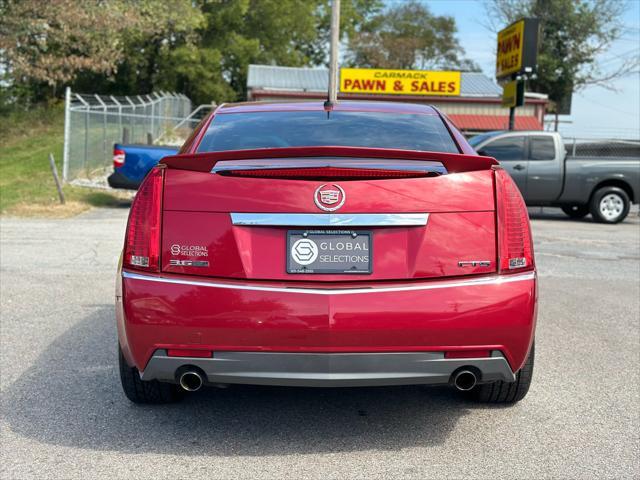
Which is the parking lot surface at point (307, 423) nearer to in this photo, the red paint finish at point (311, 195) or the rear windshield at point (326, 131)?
the red paint finish at point (311, 195)

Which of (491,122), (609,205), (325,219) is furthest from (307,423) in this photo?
(491,122)

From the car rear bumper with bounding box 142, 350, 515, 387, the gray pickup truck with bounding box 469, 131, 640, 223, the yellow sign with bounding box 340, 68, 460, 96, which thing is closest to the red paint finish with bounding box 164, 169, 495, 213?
the car rear bumper with bounding box 142, 350, 515, 387

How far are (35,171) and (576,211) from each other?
1372cm

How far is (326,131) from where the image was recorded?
4422mm

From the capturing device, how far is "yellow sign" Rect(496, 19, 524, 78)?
866 inches

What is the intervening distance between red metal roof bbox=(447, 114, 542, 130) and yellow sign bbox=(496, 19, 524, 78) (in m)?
16.2

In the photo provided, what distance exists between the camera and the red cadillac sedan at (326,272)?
3.43m

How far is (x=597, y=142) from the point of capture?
1988 centimetres

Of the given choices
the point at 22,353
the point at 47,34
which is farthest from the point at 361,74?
the point at 22,353

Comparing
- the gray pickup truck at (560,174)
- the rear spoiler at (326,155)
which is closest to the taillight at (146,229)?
the rear spoiler at (326,155)

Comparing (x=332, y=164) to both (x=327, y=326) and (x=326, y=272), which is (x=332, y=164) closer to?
(x=326, y=272)

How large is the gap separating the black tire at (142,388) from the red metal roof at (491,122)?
37.6 m

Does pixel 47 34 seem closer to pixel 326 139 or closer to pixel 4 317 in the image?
pixel 4 317

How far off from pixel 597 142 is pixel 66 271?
596 inches
